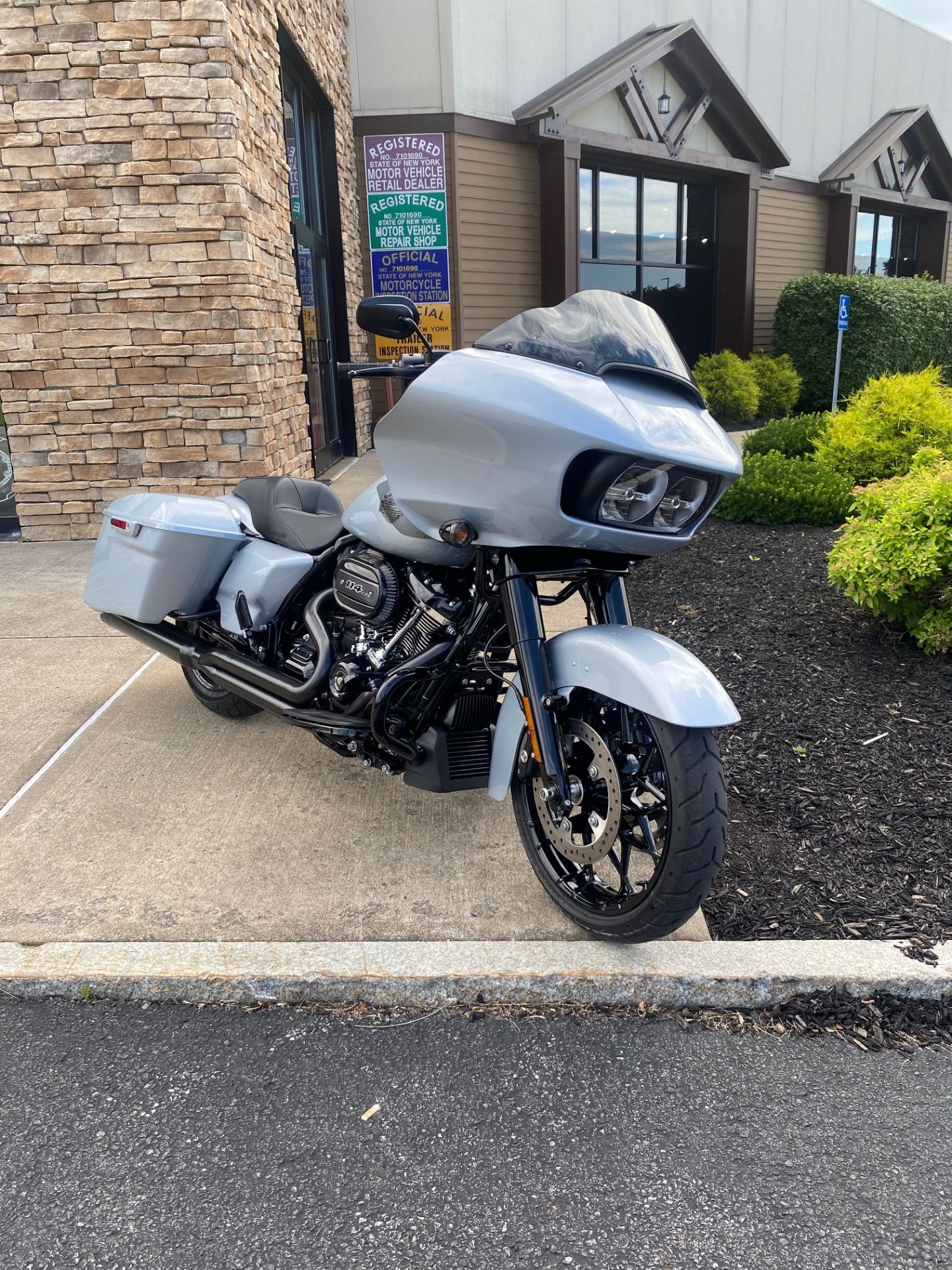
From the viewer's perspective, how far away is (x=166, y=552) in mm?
3625

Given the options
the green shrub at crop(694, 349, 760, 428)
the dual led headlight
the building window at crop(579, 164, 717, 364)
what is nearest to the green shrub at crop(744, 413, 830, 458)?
the green shrub at crop(694, 349, 760, 428)

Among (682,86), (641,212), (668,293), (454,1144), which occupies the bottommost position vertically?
(454,1144)

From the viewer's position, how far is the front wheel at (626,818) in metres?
2.31

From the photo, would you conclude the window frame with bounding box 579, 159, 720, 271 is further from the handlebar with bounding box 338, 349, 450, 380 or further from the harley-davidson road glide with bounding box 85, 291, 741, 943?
the harley-davidson road glide with bounding box 85, 291, 741, 943

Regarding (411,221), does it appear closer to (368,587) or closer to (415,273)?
(415,273)

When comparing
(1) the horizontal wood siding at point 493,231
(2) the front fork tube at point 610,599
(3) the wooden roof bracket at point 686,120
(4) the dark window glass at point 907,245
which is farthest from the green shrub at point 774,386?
(2) the front fork tube at point 610,599

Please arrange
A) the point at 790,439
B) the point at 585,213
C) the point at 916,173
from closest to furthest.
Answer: the point at 790,439, the point at 585,213, the point at 916,173

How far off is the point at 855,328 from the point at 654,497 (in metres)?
16.6

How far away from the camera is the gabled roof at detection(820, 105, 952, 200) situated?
19.2 meters

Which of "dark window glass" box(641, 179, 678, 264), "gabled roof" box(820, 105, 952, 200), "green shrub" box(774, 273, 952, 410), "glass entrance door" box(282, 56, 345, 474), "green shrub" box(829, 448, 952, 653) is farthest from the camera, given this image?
"gabled roof" box(820, 105, 952, 200)

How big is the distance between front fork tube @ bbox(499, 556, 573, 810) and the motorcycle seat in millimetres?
1054

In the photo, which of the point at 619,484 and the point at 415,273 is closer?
the point at 619,484

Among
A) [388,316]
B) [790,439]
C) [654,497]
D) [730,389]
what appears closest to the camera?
[654,497]

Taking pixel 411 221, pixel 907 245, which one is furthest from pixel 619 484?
pixel 907 245
